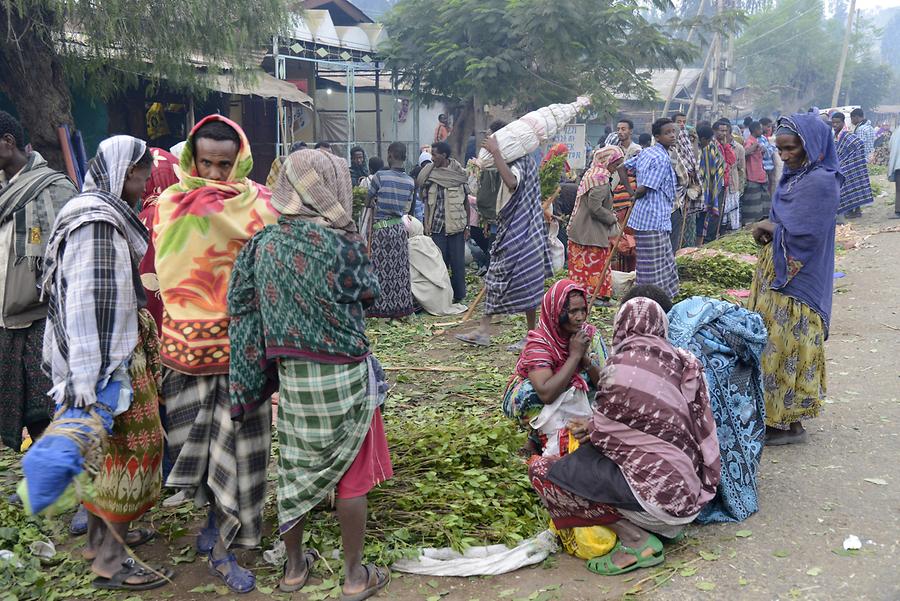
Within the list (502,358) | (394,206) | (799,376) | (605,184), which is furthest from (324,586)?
(605,184)

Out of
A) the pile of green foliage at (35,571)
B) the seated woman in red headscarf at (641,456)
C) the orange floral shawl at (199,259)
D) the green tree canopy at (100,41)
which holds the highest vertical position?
the green tree canopy at (100,41)

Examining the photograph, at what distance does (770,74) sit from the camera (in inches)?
2202

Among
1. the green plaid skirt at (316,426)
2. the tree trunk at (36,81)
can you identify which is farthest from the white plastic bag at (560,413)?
the tree trunk at (36,81)

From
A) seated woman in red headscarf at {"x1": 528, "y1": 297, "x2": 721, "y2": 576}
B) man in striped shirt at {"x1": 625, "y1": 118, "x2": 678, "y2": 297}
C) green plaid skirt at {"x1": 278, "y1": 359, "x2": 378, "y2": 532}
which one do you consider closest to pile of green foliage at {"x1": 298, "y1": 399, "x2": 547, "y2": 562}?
seated woman in red headscarf at {"x1": 528, "y1": 297, "x2": 721, "y2": 576}

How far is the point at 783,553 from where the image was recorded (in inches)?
142

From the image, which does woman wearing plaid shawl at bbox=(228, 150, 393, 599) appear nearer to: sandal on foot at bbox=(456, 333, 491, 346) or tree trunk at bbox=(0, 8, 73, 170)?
sandal on foot at bbox=(456, 333, 491, 346)

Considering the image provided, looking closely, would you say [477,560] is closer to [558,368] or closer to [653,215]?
[558,368]

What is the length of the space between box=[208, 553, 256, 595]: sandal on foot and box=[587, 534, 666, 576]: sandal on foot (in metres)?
1.48

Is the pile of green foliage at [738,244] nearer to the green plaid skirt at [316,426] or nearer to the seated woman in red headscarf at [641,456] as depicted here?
the seated woman in red headscarf at [641,456]

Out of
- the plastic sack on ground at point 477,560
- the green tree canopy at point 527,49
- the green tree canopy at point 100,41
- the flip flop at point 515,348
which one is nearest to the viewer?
the plastic sack on ground at point 477,560

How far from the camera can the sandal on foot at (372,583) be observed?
3.33m

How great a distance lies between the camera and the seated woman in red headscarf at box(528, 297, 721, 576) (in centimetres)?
351

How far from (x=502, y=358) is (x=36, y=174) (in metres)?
4.19

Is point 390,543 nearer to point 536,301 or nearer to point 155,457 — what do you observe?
point 155,457
